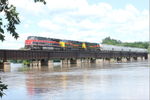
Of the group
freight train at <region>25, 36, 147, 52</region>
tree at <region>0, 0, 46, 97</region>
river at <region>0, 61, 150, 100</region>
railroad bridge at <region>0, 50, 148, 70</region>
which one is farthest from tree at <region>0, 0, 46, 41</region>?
freight train at <region>25, 36, 147, 52</region>

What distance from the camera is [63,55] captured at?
93.0 m

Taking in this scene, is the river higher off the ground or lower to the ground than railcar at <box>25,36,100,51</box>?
lower

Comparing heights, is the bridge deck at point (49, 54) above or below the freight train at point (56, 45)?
below

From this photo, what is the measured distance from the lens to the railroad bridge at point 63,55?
70.3 m

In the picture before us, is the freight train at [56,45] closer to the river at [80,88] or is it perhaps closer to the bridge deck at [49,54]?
the bridge deck at [49,54]

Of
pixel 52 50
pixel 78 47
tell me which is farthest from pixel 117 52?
pixel 52 50

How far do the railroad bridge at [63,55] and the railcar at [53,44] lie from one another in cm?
159

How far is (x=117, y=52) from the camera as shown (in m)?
133

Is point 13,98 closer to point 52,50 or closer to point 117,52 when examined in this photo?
point 52,50

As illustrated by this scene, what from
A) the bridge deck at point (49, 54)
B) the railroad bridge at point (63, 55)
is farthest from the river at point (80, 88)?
the railroad bridge at point (63, 55)

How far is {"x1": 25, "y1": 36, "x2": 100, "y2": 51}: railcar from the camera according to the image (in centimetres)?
7801

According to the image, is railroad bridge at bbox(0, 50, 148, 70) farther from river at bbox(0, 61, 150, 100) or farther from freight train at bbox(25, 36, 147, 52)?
river at bbox(0, 61, 150, 100)

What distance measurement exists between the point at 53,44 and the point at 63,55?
5.93m

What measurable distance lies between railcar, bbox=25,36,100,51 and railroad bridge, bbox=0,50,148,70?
159 cm
